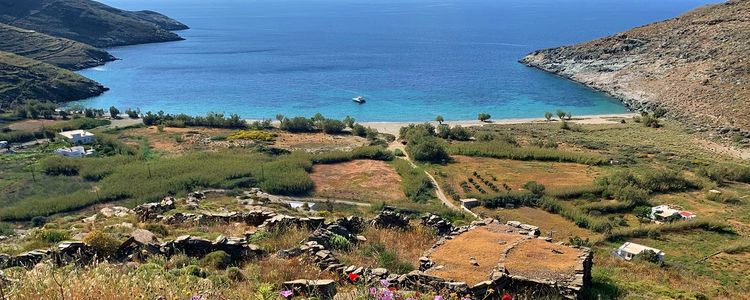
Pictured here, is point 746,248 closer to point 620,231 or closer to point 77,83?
point 620,231

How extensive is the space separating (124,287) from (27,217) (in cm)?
3095

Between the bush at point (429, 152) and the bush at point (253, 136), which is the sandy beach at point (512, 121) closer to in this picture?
the bush at point (253, 136)

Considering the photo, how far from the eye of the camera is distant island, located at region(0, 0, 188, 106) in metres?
87.6

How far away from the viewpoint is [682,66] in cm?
8125

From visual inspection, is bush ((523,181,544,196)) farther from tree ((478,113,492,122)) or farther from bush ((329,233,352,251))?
tree ((478,113,492,122))

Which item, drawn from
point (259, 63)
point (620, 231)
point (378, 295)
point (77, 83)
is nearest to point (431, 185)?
point (620, 231)

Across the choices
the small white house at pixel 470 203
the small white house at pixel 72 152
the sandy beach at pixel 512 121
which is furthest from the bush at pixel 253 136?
the small white house at pixel 470 203

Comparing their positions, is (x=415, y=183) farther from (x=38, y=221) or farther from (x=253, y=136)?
Result: (x=253, y=136)

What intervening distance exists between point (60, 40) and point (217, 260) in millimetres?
129833

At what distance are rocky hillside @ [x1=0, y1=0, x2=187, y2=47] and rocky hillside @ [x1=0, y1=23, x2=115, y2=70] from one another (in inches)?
702

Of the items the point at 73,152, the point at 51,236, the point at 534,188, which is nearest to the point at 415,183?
the point at 534,188

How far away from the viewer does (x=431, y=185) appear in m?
41.3

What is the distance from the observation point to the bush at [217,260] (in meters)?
14.5

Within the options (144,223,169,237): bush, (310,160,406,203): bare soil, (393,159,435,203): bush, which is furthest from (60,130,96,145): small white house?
(144,223,169,237): bush
